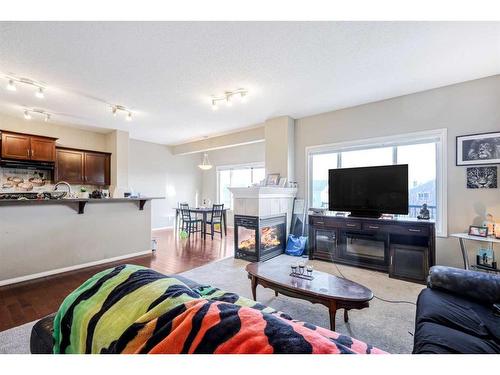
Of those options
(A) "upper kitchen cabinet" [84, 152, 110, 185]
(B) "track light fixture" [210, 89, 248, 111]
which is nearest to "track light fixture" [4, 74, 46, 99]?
(A) "upper kitchen cabinet" [84, 152, 110, 185]

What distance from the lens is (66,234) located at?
347 centimetres

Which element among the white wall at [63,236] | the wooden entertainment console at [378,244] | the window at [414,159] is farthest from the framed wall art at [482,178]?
the white wall at [63,236]

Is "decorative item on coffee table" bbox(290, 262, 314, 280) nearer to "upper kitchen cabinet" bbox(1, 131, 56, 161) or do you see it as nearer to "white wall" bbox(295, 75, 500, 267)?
"white wall" bbox(295, 75, 500, 267)

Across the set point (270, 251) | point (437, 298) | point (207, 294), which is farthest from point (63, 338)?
point (270, 251)

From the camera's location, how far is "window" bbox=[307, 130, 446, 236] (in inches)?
135

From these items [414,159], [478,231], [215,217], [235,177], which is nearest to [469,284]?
[478,231]

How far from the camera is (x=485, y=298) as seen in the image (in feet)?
5.37

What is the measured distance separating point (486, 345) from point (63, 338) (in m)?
2.01

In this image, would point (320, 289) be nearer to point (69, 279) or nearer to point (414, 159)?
point (414, 159)

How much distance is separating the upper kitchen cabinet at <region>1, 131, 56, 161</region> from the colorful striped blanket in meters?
5.21

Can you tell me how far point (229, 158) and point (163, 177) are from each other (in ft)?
7.69

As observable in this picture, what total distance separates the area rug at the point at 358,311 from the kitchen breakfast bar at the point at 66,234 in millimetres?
1525

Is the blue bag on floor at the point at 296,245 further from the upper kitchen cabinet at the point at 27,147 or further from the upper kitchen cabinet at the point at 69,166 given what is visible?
the upper kitchen cabinet at the point at 27,147

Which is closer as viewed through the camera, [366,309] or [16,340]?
[16,340]
